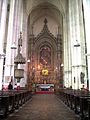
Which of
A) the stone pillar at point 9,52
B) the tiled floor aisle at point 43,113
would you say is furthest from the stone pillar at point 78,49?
the tiled floor aisle at point 43,113

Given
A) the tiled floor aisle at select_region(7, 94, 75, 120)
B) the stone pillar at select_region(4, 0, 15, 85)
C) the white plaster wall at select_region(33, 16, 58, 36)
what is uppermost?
the white plaster wall at select_region(33, 16, 58, 36)

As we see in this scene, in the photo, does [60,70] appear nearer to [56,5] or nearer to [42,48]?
[42,48]

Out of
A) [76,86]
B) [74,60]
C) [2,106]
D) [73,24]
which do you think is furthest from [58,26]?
[2,106]

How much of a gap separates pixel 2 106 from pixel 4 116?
1.41 feet

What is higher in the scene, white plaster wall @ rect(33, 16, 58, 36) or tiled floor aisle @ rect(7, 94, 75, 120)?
white plaster wall @ rect(33, 16, 58, 36)

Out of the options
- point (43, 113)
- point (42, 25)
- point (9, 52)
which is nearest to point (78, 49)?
point (9, 52)

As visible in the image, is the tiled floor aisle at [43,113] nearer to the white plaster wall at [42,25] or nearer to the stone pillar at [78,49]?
the stone pillar at [78,49]

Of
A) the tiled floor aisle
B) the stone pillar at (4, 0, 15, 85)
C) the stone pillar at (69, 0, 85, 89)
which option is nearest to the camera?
the tiled floor aisle

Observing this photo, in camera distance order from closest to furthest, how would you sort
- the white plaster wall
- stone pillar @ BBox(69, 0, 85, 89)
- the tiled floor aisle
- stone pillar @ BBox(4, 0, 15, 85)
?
the tiled floor aisle, stone pillar @ BBox(4, 0, 15, 85), stone pillar @ BBox(69, 0, 85, 89), the white plaster wall

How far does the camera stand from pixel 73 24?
20.8m

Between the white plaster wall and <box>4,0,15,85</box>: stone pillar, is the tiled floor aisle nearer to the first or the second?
<box>4,0,15,85</box>: stone pillar

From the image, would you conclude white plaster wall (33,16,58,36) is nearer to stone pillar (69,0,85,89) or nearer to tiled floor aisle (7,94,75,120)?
stone pillar (69,0,85,89)

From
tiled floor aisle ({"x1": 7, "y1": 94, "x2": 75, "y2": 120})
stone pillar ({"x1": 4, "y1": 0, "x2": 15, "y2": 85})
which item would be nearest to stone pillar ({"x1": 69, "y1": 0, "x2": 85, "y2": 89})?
stone pillar ({"x1": 4, "y1": 0, "x2": 15, "y2": 85})

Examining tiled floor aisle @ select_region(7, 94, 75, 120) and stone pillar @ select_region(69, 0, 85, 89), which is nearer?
tiled floor aisle @ select_region(7, 94, 75, 120)
